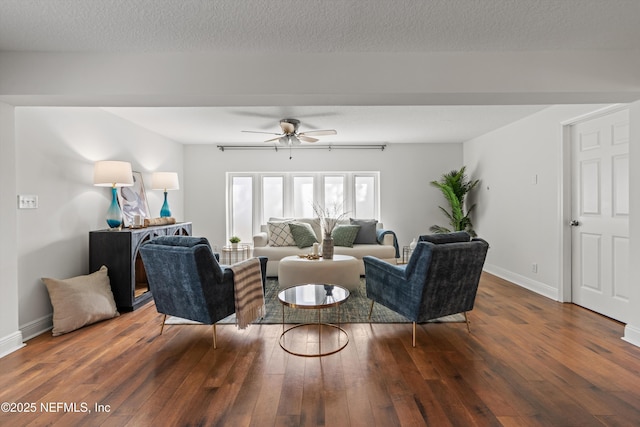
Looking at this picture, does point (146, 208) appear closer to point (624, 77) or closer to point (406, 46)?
point (406, 46)

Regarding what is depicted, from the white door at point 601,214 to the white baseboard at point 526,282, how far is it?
0.20 m

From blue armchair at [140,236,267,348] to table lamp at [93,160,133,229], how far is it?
118 cm

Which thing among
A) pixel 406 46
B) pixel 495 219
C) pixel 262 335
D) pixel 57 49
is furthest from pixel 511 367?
pixel 57 49

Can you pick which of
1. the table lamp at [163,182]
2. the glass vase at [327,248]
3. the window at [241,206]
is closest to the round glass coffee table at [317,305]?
the glass vase at [327,248]

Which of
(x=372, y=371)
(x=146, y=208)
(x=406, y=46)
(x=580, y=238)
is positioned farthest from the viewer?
(x=146, y=208)

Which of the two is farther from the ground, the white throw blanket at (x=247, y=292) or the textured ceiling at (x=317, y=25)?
the textured ceiling at (x=317, y=25)

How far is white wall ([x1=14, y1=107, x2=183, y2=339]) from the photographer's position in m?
2.73

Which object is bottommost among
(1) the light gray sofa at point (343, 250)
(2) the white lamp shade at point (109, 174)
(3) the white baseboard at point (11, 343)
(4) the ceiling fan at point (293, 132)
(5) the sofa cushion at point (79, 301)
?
(3) the white baseboard at point (11, 343)

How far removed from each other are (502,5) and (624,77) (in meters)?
1.36

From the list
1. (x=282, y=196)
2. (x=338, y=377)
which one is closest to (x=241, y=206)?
(x=282, y=196)

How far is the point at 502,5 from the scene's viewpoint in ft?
6.00

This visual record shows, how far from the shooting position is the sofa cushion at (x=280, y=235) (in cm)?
510

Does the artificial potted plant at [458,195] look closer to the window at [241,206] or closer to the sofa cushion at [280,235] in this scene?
the sofa cushion at [280,235]

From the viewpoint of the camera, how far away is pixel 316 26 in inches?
80.2
